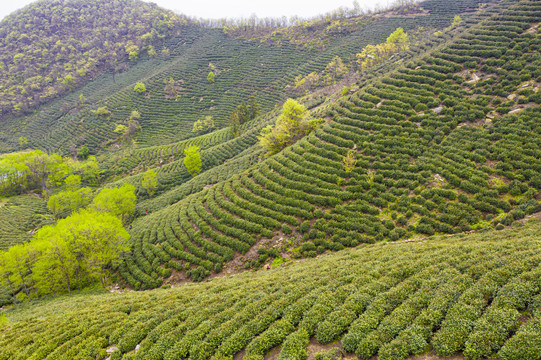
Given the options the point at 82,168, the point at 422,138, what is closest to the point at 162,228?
the point at 422,138

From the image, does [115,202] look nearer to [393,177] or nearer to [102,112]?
[393,177]

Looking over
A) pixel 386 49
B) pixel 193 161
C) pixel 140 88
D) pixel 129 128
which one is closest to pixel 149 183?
pixel 193 161

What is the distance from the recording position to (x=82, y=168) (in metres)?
70.8

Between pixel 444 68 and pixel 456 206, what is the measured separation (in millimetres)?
27239

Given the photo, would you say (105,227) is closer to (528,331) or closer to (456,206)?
(528,331)

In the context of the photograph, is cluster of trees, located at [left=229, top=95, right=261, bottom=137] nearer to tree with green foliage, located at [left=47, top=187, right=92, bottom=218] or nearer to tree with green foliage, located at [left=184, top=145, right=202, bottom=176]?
tree with green foliage, located at [left=184, top=145, right=202, bottom=176]

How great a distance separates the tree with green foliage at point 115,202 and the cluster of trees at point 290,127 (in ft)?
99.0

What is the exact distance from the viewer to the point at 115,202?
144ft

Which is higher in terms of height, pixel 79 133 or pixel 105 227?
pixel 79 133

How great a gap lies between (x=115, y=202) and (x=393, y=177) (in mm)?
49005

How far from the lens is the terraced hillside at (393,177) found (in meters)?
22.2

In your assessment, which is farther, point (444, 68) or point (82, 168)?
point (82, 168)

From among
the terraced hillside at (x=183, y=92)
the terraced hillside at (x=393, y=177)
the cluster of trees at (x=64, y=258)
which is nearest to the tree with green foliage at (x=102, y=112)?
the terraced hillside at (x=183, y=92)

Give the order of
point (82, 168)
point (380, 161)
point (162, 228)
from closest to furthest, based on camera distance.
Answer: point (380, 161) < point (162, 228) < point (82, 168)
